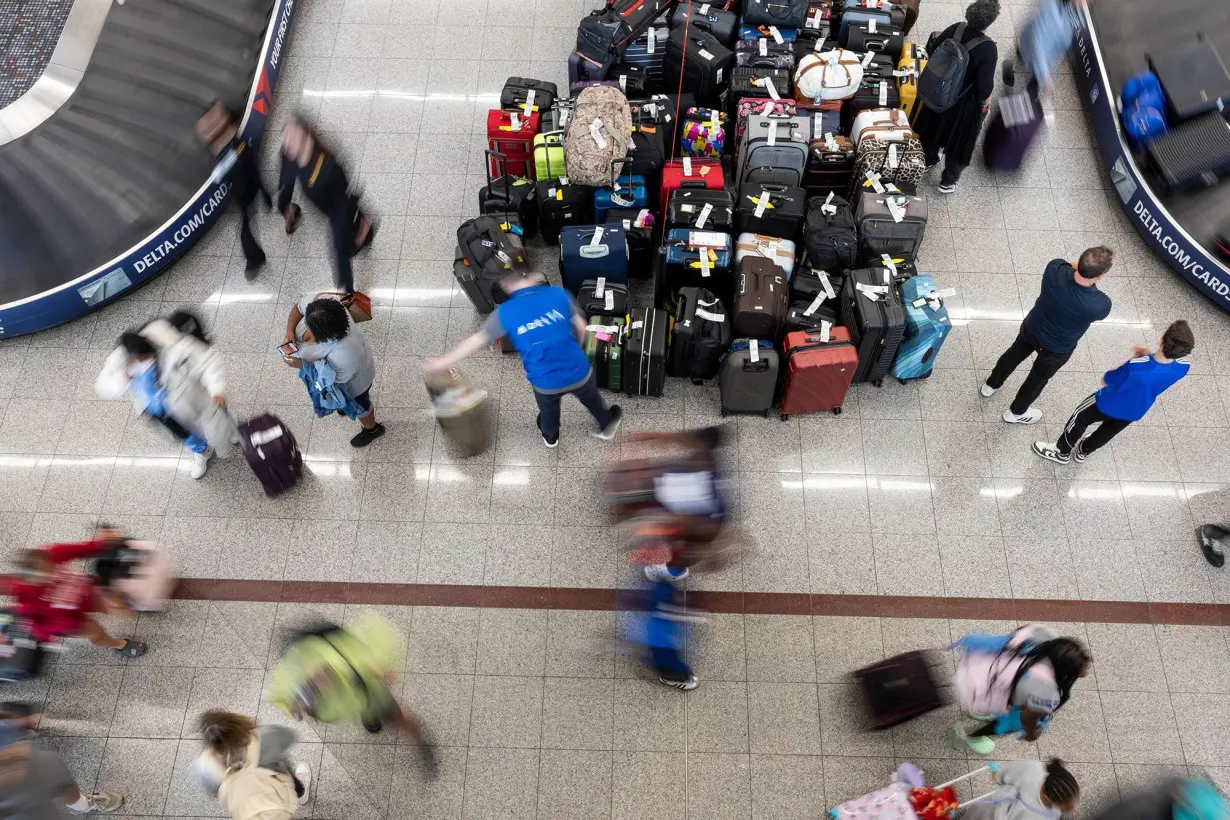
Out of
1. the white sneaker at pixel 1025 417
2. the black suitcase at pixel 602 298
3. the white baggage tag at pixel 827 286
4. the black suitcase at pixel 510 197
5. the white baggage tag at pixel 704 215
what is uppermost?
the white baggage tag at pixel 704 215

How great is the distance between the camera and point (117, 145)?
23.4 ft

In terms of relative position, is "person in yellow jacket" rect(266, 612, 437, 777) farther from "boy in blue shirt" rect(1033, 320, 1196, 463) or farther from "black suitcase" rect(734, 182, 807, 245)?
"boy in blue shirt" rect(1033, 320, 1196, 463)

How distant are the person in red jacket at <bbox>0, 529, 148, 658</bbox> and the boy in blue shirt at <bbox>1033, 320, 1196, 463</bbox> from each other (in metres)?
6.17

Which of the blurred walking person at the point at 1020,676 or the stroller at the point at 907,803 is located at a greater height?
the blurred walking person at the point at 1020,676

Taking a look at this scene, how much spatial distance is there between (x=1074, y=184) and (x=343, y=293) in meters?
6.49

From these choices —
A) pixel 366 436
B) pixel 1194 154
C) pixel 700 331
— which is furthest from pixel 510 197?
pixel 1194 154

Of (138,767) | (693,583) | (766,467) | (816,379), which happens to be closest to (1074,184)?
(816,379)

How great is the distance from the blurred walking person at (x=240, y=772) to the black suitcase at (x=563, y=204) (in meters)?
4.28

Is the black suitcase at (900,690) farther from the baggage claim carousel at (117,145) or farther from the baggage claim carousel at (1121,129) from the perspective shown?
the baggage claim carousel at (117,145)

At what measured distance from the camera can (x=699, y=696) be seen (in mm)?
5168

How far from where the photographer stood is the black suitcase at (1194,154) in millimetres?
6934

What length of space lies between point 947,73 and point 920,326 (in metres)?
2.23

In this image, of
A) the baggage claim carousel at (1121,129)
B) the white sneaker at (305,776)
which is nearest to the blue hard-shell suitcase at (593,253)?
the white sneaker at (305,776)

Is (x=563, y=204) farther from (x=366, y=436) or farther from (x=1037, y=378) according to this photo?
(x=1037, y=378)
